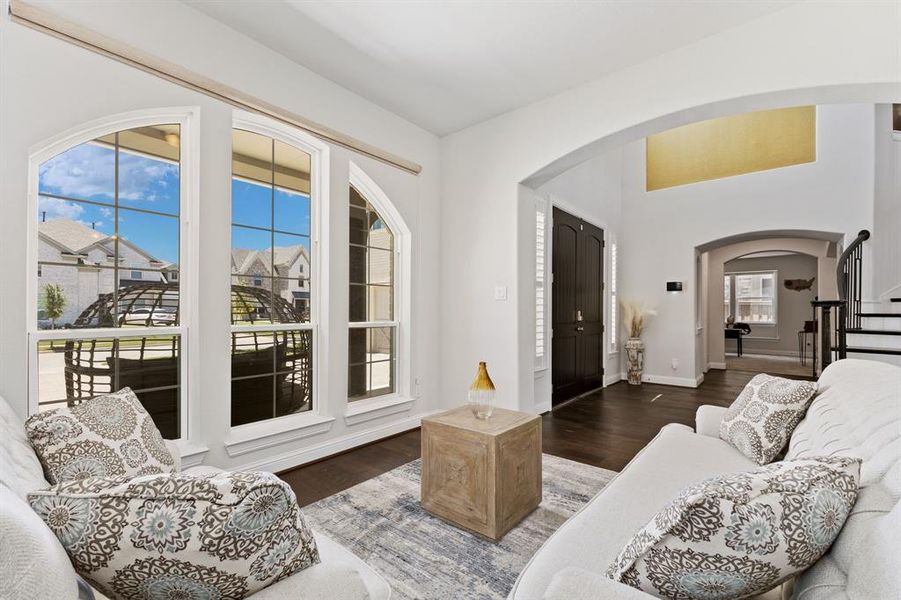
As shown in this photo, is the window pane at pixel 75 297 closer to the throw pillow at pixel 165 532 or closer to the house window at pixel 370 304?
the house window at pixel 370 304

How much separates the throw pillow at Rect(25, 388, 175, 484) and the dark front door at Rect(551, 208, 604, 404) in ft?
13.0

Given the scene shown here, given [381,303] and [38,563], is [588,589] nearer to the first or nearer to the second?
[38,563]

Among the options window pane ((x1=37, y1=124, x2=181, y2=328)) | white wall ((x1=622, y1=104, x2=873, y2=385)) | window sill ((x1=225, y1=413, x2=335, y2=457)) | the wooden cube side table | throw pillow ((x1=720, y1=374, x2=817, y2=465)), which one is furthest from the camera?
white wall ((x1=622, y1=104, x2=873, y2=385))

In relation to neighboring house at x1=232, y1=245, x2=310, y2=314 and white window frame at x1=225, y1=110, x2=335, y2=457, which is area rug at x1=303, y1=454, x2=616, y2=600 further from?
neighboring house at x1=232, y1=245, x2=310, y2=314

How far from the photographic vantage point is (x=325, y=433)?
10.6ft

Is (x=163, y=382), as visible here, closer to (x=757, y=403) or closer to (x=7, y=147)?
(x=7, y=147)

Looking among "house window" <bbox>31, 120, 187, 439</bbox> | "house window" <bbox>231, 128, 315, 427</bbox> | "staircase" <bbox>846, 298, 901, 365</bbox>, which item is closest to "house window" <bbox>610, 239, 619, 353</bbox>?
"staircase" <bbox>846, 298, 901, 365</bbox>

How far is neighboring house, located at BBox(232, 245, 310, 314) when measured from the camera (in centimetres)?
291

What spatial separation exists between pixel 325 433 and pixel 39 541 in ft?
8.84

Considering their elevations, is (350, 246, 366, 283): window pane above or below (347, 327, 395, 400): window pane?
above

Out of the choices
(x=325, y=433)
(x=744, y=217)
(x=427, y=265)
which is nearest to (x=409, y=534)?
(x=325, y=433)

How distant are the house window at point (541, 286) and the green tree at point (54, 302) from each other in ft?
12.0

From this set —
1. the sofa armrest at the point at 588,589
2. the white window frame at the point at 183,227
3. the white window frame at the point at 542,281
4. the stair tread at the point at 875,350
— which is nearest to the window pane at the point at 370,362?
the white window frame at the point at 183,227

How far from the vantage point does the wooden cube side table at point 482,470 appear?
6.69ft
